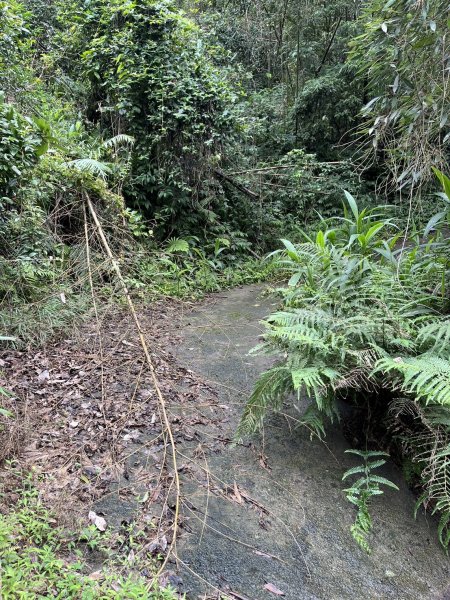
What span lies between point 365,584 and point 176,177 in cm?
521

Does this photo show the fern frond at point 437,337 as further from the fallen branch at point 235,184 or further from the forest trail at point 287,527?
the fallen branch at point 235,184

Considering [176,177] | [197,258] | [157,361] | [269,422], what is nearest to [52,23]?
[176,177]

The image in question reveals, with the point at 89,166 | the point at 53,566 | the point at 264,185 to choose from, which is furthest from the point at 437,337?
the point at 264,185

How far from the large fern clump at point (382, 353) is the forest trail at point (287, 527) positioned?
172 mm

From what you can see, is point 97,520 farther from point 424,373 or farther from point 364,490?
point 424,373

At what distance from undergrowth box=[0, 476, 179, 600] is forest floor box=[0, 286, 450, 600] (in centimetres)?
6

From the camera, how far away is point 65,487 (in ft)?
6.86

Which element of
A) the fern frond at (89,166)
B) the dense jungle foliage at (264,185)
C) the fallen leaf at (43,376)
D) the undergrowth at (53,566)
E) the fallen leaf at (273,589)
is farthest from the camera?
the fern frond at (89,166)

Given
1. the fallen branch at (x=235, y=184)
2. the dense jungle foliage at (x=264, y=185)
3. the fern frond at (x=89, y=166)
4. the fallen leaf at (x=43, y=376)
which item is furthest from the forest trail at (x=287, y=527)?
the fallen branch at (x=235, y=184)

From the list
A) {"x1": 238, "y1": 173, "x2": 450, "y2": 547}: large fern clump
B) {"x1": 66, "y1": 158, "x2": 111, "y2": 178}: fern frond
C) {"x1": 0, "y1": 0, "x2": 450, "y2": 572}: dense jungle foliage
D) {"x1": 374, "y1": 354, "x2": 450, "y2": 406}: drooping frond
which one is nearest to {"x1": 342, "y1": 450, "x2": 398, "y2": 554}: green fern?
{"x1": 0, "y1": 0, "x2": 450, "y2": 572}: dense jungle foliage

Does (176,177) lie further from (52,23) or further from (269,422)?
(52,23)

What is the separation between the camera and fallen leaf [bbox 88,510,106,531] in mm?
1910

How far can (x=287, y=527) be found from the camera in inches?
82.7

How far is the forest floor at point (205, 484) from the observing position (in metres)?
1.88
